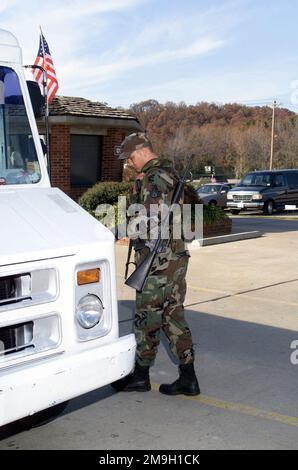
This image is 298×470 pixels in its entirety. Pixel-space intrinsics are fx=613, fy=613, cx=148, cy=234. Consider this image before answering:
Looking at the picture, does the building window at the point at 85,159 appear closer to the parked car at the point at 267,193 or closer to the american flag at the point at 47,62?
the american flag at the point at 47,62

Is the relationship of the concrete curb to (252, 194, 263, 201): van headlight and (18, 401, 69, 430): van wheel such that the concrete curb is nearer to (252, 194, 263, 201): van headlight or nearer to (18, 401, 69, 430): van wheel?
(252, 194, 263, 201): van headlight

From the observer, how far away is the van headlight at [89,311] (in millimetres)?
3578

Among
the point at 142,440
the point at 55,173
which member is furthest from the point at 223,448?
the point at 55,173

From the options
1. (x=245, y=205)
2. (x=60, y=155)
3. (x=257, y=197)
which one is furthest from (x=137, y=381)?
(x=245, y=205)

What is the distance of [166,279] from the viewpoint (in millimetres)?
4430

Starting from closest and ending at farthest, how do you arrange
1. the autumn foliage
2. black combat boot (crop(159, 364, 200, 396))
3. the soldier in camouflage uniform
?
the soldier in camouflage uniform → black combat boot (crop(159, 364, 200, 396)) → the autumn foliage

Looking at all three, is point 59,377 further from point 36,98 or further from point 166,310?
point 36,98

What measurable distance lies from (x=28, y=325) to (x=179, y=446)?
4.17 ft

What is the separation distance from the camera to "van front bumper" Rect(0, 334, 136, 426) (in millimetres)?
3139

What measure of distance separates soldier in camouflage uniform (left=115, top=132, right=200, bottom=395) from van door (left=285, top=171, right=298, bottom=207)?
20.1 metres

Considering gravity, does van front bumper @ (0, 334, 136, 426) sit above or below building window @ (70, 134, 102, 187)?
below

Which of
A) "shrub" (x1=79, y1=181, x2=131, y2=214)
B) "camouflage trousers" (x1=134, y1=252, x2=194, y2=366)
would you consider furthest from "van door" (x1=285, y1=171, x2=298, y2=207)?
"camouflage trousers" (x1=134, y1=252, x2=194, y2=366)

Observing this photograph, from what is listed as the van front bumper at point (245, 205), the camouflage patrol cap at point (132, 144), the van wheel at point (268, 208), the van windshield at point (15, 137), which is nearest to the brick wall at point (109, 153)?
the van front bumper at point (245, 205)

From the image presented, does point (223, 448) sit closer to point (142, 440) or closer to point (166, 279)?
point (142, 440)
